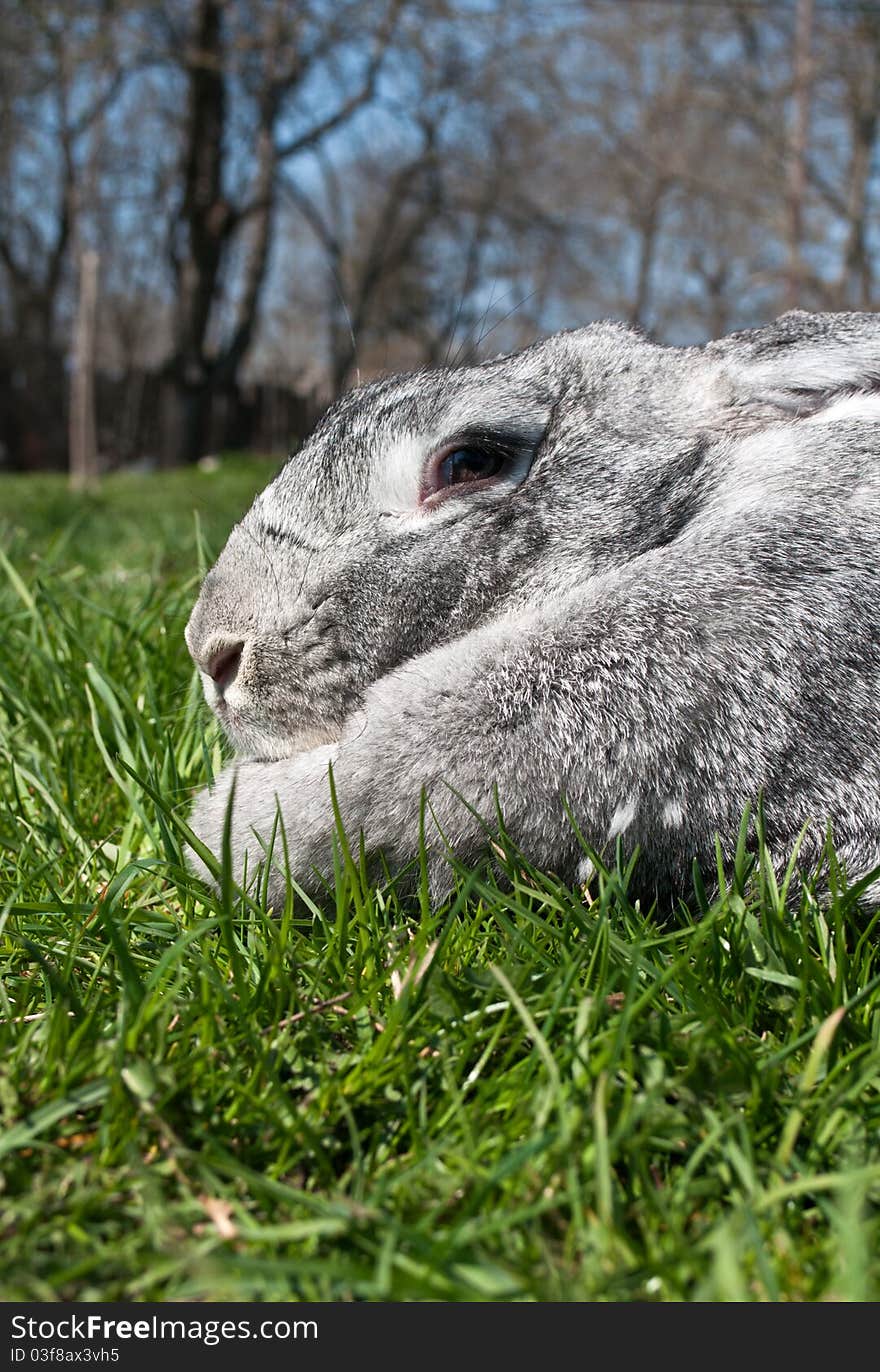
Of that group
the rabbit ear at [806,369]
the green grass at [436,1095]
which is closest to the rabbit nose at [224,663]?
the green grass at [436,1095]

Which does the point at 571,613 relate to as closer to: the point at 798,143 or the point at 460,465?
the point at 460,465

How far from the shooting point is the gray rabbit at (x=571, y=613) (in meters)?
1.95

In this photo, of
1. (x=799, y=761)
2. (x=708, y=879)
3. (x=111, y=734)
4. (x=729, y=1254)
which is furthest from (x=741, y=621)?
(x=111, y=734)

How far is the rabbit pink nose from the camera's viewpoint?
7.77 ft

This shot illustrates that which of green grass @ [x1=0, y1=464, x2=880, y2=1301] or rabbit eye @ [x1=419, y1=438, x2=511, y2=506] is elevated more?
rabbit eye @ [x1=419, y1=438, x2=511, y2=506]

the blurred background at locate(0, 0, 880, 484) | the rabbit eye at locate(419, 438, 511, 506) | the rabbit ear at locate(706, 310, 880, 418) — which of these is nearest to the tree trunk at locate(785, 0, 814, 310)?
the blurred background at locate(0, 0, 880, 484)

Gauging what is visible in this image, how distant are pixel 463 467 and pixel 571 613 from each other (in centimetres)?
46

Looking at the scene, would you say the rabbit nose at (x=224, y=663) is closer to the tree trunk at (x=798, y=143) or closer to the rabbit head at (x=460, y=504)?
the rabbit head at (x=460, y=504)

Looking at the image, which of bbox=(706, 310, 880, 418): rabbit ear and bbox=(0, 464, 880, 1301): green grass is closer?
bbox=(0, 464, 880, 1301): green grass

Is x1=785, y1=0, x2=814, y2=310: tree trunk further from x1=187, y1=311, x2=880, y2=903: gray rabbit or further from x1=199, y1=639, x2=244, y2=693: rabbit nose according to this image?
x1=199, y1=639, x2=244, y2=693: rabbit nose

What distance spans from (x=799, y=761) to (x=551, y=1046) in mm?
732

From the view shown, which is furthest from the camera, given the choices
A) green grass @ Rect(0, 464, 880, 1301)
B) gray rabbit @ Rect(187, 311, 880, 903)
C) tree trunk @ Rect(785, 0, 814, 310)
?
tree trunk @ Rect(785, 0, 814, 310)

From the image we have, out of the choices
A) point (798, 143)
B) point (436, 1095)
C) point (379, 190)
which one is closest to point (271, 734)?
point (436, 1095)

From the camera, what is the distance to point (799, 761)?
1957 mm
